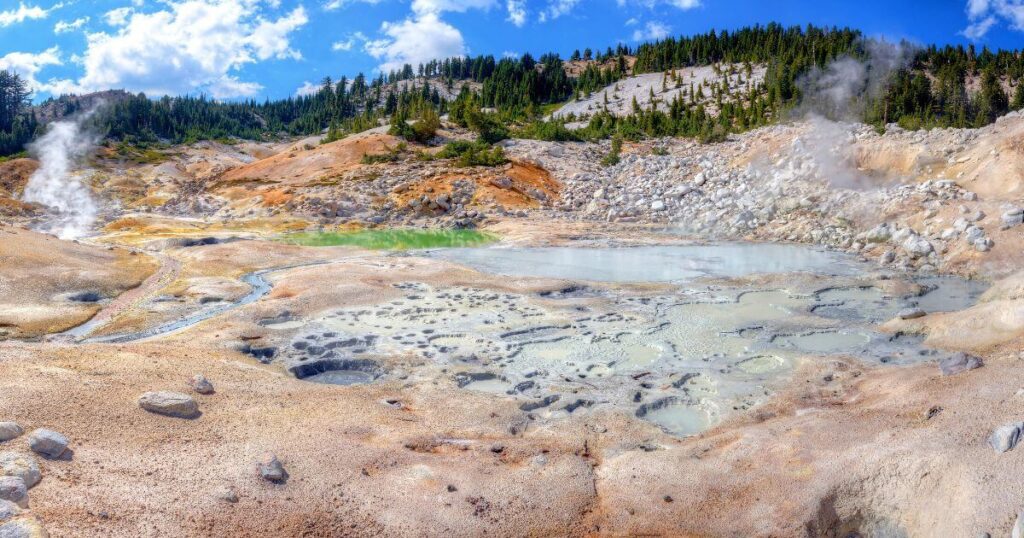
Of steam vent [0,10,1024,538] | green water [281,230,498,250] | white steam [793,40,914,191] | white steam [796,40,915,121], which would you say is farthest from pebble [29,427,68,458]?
white steam [796,40,915,121]

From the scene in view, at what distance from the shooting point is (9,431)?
5586 millimetres

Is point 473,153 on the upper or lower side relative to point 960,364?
upper

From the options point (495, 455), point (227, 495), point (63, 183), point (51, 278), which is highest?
point (63, 183)

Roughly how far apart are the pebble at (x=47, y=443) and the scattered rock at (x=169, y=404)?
1.11 m

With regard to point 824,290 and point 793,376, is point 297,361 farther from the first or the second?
point 824,290

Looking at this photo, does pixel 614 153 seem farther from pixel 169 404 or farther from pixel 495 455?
pixel 169 404

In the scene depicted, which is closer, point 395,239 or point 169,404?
point 169,404

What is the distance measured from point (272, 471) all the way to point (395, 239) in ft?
81.2

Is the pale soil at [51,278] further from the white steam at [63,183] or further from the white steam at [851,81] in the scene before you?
the white steam at [851,81]

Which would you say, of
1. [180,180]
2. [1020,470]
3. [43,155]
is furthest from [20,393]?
[43,155]

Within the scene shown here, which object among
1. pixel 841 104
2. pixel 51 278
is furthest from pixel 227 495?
pixel 841 104

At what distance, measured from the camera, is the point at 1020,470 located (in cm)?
511

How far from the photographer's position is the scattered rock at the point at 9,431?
18.1 ft

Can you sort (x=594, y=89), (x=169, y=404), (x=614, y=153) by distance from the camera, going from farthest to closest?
1. (x=594, y=89)
2. (x=614, y=153)
3. (x=169, y=404)
